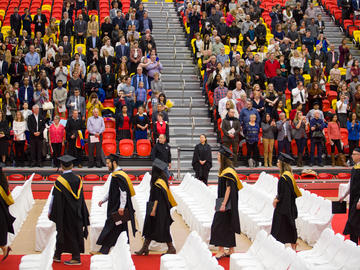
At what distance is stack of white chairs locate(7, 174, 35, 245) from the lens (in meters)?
11.7

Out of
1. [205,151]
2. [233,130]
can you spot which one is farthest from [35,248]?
[233,130]

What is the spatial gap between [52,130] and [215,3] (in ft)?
33.1

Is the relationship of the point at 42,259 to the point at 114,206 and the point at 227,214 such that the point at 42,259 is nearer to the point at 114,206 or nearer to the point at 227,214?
the point at 114,206

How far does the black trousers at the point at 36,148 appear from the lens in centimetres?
1706

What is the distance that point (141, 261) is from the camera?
9.61 metres

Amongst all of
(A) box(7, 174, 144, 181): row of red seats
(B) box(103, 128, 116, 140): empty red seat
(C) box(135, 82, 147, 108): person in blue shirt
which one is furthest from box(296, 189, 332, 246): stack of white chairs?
(B) box(103, 128, 116, 140): empty red seat

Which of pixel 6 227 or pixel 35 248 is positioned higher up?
pixel 6 227

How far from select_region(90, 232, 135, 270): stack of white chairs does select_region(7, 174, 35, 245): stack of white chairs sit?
10.0ft

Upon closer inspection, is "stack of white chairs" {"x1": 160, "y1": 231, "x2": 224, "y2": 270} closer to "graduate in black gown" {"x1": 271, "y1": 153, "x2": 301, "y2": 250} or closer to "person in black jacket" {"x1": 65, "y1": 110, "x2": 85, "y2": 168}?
"graduate in black gown" {"x1": 271, "y1": 153, "x2": 301, "y2": 250}

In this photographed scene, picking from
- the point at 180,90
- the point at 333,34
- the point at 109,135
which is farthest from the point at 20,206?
the point at 333,34

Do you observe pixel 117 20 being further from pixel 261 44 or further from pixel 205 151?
pixel 205 151

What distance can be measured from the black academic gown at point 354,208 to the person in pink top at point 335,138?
8.73 m

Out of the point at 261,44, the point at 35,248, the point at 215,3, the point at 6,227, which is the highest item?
the point at 215,3

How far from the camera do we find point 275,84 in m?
19.6
